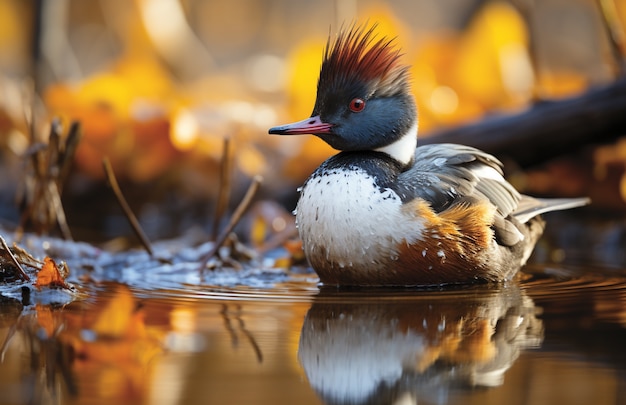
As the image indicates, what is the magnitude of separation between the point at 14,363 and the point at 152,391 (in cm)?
56

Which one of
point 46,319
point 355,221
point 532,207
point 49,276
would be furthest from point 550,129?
point 46,319

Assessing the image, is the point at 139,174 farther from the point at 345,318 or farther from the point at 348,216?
the point at 345,318

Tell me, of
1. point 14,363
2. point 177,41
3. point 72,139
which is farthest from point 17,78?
point 14,363

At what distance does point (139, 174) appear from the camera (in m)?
7.96

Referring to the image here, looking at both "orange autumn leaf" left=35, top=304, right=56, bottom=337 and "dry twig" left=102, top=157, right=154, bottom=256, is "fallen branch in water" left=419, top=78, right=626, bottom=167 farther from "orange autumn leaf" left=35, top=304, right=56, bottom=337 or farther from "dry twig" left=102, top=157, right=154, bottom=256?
"orange autumn leaf" left=35, top=304, right=56, bottom=337

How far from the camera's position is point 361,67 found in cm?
495

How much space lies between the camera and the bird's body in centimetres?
463

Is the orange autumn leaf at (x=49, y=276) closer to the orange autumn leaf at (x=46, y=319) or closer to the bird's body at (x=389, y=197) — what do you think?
the orange autumn leaf at (x=46, y=319)

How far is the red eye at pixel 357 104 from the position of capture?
4965mm

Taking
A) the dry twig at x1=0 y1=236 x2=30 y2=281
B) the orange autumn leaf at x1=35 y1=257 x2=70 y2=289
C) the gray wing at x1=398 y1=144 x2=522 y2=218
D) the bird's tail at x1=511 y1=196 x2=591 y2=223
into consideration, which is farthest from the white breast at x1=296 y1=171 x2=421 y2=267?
the dry twig at x1=0 y1=236 x2=30 y2=281

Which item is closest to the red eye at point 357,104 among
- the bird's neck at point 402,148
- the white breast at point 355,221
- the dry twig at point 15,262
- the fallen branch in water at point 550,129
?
the bird's neck at point 402,148

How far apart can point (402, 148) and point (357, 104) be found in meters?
0.34

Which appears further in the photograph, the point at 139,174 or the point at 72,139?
the point at 139,174

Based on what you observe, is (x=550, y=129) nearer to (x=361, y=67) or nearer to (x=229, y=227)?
(x=361, y=67)
